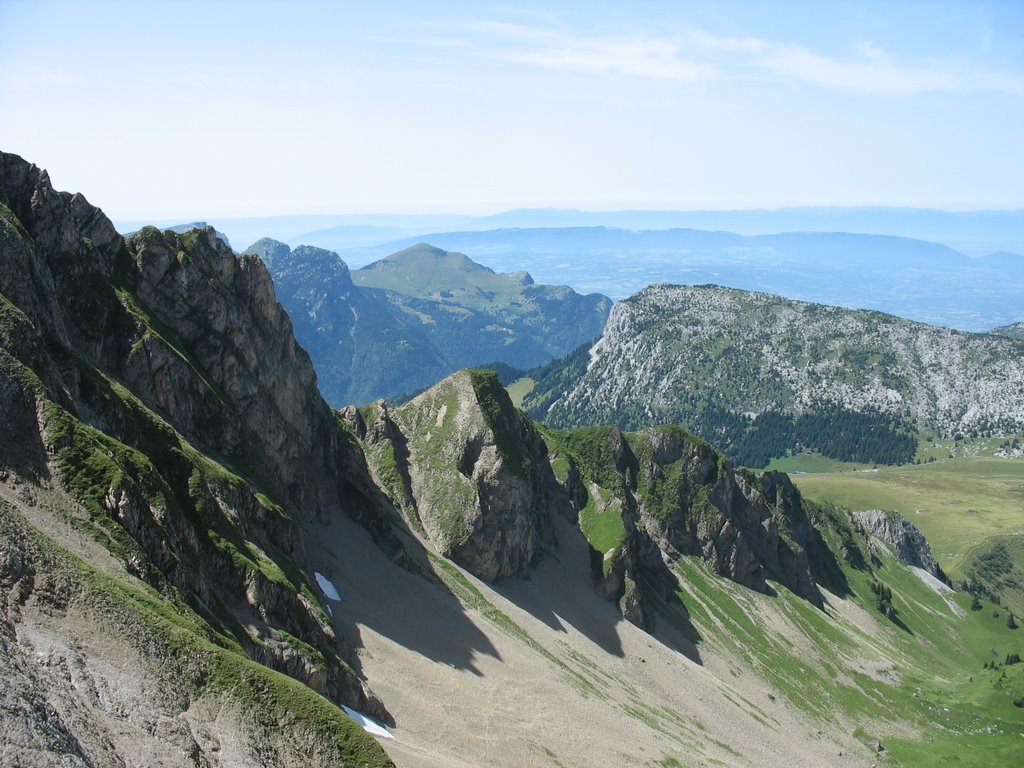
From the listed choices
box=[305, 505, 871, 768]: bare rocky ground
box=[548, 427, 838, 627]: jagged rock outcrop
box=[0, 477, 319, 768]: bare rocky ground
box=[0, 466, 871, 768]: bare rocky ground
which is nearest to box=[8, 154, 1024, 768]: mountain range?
box=[0, 477, 319, 768]: bare rocky ground

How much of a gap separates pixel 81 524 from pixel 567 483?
11001cm

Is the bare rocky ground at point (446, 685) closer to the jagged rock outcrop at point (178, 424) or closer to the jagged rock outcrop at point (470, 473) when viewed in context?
the jagged rock outcrop at point (178, 424)

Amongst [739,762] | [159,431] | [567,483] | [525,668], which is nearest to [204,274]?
[159,431]

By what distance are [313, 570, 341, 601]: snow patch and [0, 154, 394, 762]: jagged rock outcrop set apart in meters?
4.59

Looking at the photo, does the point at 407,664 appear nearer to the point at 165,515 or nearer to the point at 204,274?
the point at 165,515

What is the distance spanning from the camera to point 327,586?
88375 millimetres

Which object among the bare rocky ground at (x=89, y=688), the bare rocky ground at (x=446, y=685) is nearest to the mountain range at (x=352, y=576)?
the bare rocky ground at (x=89, y=688)

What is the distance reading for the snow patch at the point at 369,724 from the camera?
202ft

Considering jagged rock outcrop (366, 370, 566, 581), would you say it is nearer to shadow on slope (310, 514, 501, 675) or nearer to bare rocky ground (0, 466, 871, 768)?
bare rocky ground (0, 466, 871, 768)

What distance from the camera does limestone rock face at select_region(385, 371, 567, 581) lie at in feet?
392

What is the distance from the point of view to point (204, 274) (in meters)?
99.1

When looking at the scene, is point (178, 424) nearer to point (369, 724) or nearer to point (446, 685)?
point (369, 724)

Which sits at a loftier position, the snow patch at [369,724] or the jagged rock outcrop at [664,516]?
the snow patch at [369,724]

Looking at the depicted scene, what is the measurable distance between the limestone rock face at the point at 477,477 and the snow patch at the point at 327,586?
29.6 m
